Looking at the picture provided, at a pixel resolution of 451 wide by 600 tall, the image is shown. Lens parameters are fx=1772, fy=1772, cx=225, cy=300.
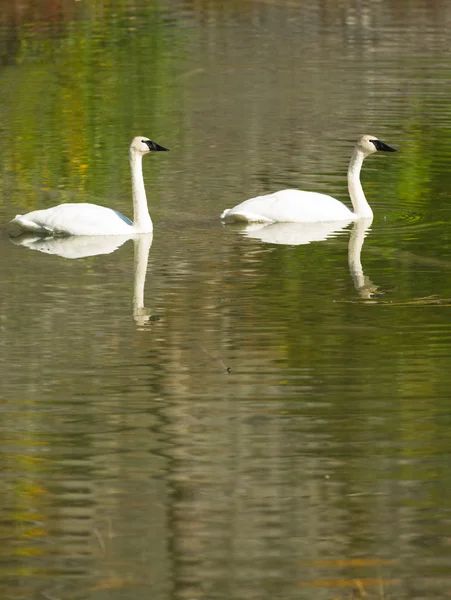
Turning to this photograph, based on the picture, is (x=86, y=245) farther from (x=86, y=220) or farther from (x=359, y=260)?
(x=359, y=260)

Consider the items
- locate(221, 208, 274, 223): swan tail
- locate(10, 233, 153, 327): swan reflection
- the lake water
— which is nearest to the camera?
the lake water

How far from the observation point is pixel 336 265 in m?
14.7

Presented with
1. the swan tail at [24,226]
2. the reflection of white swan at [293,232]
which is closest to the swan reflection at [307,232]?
the reflection of white swan at [293,232]

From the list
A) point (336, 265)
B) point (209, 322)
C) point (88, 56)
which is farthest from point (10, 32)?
point (209, 322)

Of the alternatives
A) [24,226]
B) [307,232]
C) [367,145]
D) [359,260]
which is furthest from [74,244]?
[367,145]

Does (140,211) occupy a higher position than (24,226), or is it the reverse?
(140,211)

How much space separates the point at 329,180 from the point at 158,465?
35.3 feet

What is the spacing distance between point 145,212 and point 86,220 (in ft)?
1.83

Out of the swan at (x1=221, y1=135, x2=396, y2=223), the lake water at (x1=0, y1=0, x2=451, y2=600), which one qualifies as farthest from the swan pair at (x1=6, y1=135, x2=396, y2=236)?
the lake water at (x1=0, y1=0, x2=451, y2=600)

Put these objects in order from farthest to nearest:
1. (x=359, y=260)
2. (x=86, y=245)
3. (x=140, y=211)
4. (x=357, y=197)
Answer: (x=357, y=197) → (x=140, y=211) → (x=86, y=245) → (x=359, y=260)

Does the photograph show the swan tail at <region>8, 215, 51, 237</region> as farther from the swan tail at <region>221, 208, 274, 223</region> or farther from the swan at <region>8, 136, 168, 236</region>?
the swan tail at <region>221, 208, 274, 223</region>

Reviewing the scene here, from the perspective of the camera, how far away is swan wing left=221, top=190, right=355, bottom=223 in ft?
53.9

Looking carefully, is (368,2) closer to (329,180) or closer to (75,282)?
(329,180)

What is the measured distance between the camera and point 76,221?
15.9 metres
